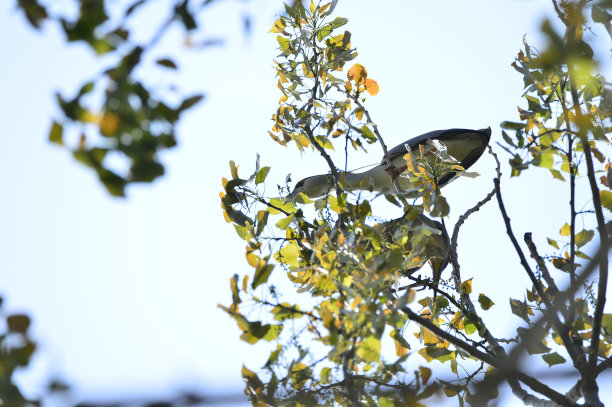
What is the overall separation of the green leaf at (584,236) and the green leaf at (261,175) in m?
1.49

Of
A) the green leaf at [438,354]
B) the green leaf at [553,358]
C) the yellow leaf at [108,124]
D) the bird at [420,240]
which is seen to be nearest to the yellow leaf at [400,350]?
the green leaf at [438,354]

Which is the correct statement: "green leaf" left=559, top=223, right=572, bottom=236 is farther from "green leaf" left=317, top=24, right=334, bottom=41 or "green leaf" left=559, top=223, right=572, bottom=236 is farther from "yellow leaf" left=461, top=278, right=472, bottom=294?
"green leaf" left=317, top=24, right=334, bottom=41

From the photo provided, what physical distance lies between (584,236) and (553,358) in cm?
58

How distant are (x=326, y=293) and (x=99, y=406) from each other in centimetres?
144

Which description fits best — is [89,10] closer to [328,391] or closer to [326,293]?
[326,293]

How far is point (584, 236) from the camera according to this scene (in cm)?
304

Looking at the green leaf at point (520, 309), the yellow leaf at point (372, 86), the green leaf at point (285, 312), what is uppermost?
the yellow leaf at point (372, 86)

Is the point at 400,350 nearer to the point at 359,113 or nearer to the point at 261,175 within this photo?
the point at 261,175

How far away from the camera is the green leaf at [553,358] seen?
296 centimetres

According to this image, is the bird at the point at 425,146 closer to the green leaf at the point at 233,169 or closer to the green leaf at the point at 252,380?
the green leaf at the point at 233,169

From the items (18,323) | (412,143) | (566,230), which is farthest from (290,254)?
(412,143)

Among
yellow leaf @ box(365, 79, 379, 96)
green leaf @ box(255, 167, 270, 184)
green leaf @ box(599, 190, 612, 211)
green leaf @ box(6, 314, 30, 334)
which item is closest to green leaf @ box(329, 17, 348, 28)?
yellow leaf @ box(365, 79, 379, 96)

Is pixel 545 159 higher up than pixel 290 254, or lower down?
higher up

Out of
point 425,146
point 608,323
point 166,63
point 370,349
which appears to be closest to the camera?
point 166,63
